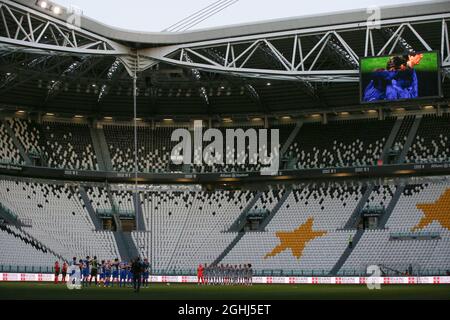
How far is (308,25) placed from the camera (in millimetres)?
45188

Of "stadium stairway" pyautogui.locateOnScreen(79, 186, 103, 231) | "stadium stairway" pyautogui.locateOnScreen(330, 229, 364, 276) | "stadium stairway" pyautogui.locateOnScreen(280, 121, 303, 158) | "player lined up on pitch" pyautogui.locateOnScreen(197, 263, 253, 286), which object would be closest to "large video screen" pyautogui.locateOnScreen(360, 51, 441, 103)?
"player lined up on pitch" pyautogui.locateOnScreen(197, 263, 253, 286)

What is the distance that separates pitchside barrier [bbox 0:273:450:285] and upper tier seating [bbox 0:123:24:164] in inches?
572

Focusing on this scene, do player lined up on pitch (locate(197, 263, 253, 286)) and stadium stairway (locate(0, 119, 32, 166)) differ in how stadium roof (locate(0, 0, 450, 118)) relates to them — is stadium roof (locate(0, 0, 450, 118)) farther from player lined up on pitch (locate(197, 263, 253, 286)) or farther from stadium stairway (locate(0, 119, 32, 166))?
player lined up on pitch (locate(197, 263, 253, 286))

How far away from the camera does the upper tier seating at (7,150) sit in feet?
190

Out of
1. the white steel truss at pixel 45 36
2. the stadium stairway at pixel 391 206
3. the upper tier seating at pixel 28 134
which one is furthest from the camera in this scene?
the upper tier seating at pixel 28 134

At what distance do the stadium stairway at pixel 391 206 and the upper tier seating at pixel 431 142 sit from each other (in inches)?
93.7

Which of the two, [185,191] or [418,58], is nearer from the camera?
[418,58]

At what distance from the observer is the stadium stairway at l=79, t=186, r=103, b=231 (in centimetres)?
5954

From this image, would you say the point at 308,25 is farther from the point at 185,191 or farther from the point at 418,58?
the point at 185,191

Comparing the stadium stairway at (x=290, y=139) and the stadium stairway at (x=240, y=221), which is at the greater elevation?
the stadium stairway at (x=290, y=139)

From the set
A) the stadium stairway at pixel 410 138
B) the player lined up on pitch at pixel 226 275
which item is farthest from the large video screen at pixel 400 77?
the stadium stairway at pixel 410 138

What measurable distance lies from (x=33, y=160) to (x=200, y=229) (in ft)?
49.3

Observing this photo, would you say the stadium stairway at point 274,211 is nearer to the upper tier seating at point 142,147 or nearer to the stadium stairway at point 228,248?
the stadium stairway at point 228,248
